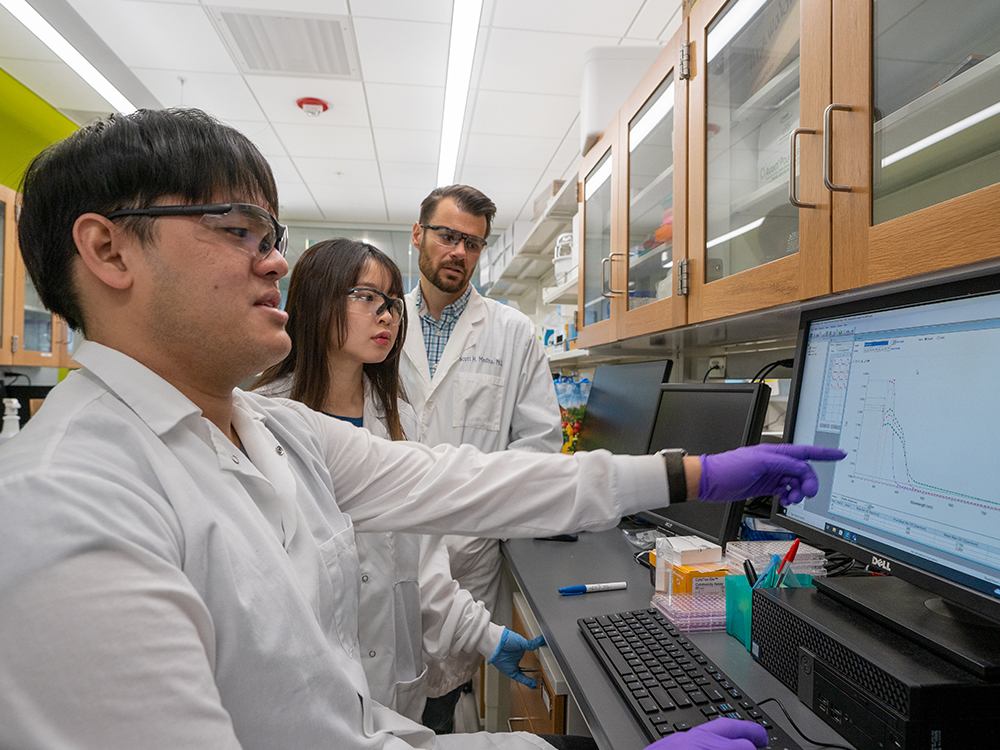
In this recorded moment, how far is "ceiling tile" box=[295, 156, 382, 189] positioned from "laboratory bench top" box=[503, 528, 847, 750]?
4.05 m

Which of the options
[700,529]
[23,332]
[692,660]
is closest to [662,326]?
[700,529]

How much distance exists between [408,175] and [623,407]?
3816mm

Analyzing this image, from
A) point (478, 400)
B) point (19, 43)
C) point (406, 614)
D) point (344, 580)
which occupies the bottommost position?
point (406, 614)

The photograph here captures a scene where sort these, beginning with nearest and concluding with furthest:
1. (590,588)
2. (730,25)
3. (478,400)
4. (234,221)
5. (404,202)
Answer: (234,221) → (590,588) → (730,25) → (478,400) → (404,202)

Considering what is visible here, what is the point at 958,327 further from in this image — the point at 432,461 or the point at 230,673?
the point at 230,673

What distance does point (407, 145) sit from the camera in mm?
4387

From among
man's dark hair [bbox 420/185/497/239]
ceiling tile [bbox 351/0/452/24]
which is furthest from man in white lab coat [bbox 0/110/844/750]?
ceiling tile [bbox 351/0/452/24]

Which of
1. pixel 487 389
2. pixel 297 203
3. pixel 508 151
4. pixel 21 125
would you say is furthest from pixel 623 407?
pixel 297 203

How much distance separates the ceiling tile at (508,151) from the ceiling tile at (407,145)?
10.5 inches

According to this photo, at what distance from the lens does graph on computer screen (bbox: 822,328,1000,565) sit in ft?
2.27

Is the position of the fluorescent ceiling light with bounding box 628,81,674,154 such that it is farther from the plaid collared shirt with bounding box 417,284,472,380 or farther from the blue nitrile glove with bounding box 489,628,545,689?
the blue nitrile glove with bounding box 489,628,545,689

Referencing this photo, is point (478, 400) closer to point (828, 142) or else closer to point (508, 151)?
point (828, 142)

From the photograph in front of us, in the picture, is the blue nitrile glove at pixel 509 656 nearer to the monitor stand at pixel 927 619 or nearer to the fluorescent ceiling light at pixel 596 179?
the monitor stand at pixel 927 619

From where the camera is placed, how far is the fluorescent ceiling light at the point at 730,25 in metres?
1.22
